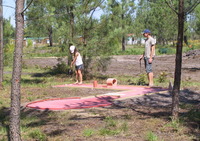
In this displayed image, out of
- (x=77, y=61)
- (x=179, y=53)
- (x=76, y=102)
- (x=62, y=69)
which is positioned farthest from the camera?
(x=62, y=69)

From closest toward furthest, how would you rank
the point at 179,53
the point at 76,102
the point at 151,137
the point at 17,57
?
the point at 17,57, the point at 151,137, the point at 179,53, the point at 76,102

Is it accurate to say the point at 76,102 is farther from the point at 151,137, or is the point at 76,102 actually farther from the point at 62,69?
the point at 62,69

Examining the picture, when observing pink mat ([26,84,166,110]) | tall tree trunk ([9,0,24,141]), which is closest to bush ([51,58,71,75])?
pink mat ([26,84,166,110])

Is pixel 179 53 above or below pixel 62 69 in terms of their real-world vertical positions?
above

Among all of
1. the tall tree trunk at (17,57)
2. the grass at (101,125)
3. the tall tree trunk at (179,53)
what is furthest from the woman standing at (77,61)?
the tall tree trunk at (17,57)

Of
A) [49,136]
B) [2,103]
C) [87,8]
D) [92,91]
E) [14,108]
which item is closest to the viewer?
[14,108]

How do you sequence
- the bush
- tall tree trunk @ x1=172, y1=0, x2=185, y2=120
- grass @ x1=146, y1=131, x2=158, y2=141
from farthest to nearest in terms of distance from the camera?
1. the bush
2. tall tree trunk @ x1=172, y1=0, x2=185, y2=120
3. grass @ x1=146, y1=131, x2=158, y2=141

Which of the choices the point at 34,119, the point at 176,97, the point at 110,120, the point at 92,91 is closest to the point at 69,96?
the point at 92,91

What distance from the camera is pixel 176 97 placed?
5809mm

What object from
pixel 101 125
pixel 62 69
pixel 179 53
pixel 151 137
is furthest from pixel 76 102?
pixel 62 69

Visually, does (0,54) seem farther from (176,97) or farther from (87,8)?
(176,97)

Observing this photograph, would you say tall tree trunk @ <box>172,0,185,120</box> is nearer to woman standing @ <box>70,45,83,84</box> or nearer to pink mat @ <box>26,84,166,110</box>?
pink mat @ <box>26,84,166,110</box>

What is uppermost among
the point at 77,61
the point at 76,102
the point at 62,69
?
the point at 77,61

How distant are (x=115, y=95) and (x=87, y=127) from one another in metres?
3.76
